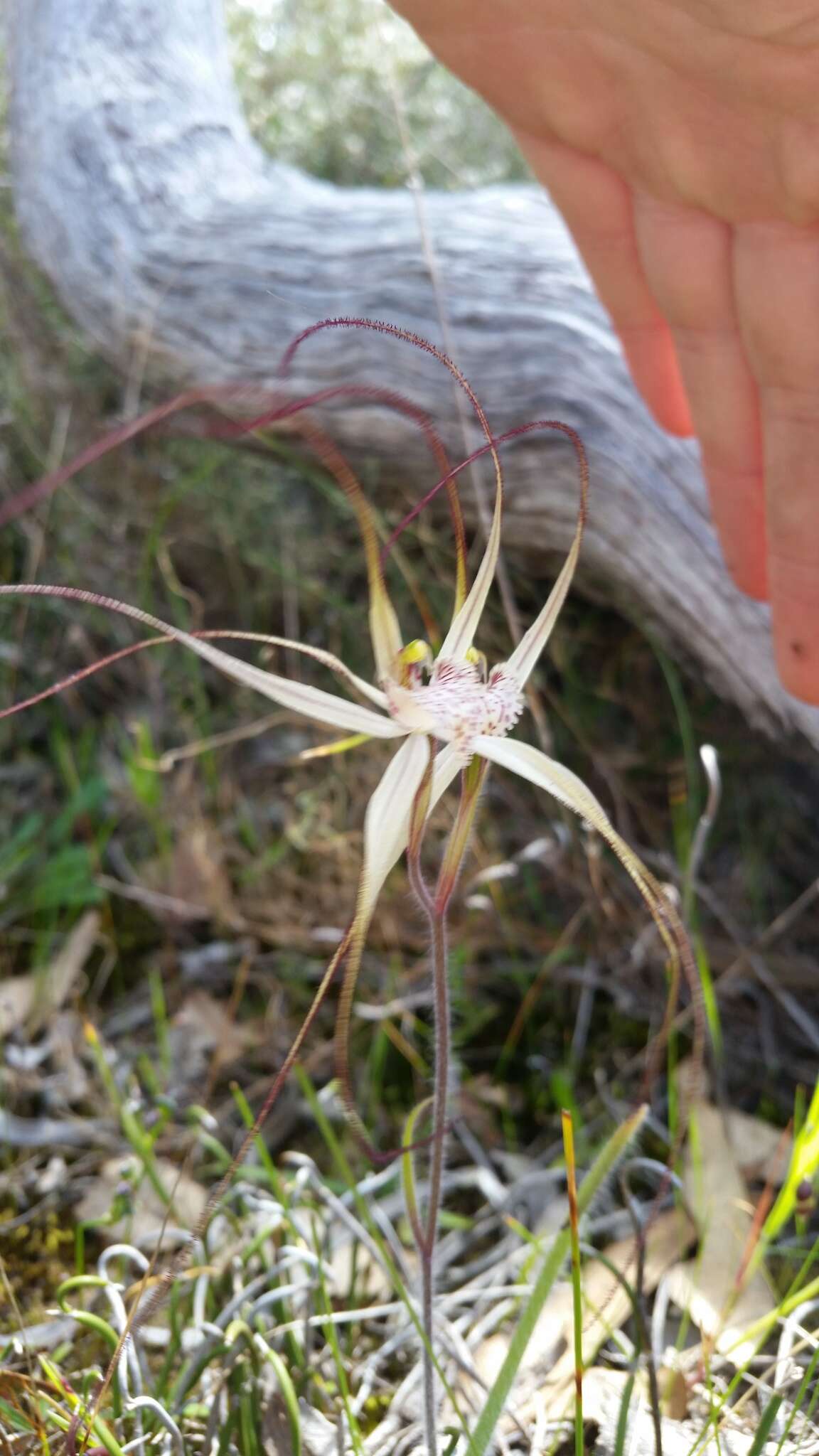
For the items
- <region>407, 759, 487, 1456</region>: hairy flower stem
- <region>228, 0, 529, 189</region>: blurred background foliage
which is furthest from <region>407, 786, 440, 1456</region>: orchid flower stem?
<region>228, 0, 529, 189</region>: blurred background foliage

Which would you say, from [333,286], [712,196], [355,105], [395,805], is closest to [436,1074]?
[395,805]

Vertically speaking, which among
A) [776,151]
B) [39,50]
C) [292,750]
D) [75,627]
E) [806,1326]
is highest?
[39,50]

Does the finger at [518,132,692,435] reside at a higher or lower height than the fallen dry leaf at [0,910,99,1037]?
higher

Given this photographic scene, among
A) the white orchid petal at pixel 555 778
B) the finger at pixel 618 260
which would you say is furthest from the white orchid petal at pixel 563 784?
the finger at pixel 618 260

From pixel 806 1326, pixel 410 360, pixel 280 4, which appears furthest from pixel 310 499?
pixel 280 4

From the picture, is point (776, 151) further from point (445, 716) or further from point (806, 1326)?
point (806, 1326)

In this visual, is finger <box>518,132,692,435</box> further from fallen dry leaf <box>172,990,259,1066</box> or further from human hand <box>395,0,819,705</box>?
fallen dry leaf <box>172,990,259,1066</box>
